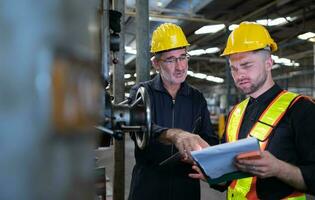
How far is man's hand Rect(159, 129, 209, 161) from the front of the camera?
1551 mm

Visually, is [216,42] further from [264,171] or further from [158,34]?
[264,171]

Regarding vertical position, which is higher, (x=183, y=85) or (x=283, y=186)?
(x=183, y=85)

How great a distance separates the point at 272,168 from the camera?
1256 mm

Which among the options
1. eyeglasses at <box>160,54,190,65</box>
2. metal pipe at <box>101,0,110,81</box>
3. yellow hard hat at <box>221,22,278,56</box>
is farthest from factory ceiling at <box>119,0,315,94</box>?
metal pipe at <box>101,0,110,81</box>

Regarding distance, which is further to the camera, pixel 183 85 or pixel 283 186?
pixel 183 85

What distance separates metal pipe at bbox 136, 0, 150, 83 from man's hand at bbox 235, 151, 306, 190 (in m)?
1.56

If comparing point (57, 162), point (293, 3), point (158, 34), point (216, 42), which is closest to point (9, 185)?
point (57, 162)

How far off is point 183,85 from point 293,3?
4267mm

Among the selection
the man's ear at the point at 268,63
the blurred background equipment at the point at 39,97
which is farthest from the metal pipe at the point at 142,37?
the blurred background equipment at the point at 39,97

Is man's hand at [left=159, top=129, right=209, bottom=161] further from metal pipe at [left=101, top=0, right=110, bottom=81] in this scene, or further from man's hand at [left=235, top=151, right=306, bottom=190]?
metal pipe at [left=101, top=0, right=110, bottom=81]

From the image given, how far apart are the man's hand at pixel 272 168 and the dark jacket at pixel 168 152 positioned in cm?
66

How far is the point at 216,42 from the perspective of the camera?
8.25 metres

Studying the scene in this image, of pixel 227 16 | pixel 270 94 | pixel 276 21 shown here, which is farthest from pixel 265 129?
pixel 276 21

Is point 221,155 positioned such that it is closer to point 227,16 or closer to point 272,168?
point 272,168
